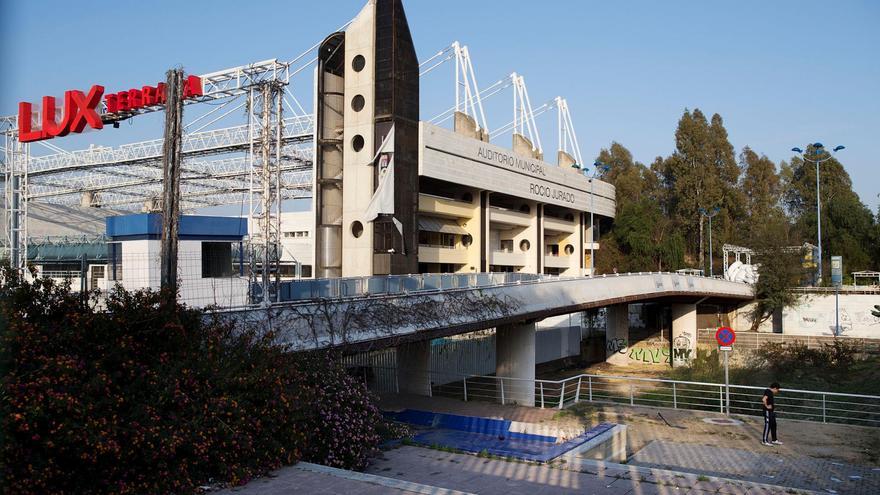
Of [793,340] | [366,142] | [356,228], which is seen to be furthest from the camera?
[793,340]

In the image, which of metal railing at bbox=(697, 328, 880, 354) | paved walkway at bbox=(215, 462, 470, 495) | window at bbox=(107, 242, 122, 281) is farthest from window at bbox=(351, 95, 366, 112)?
paved walkway at bbox=(215, 462, 470, 495)

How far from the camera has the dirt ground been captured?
14930 millimetres

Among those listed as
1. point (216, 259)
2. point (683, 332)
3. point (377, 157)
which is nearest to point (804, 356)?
point (683, 332)

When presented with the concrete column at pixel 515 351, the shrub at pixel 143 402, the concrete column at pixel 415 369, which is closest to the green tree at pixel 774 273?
the concrete column at pixel 515 351

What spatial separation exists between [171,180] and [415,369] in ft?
45.0

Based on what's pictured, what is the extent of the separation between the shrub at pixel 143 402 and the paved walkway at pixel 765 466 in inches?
269

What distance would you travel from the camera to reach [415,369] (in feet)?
76.7

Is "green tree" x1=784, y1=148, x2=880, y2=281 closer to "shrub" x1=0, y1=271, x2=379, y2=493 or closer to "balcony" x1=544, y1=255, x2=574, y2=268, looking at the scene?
"balcony" x1=544, y1=255, x2=574, y2=268

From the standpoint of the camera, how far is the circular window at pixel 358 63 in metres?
38.0

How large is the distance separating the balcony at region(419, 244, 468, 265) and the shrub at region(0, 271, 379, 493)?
105 feet

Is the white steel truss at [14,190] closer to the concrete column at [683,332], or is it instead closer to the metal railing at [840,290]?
the concrete column at [683,332]

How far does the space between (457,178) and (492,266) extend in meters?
13.9

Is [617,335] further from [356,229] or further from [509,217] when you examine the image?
[356,229]

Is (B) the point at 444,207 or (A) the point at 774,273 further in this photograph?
(A) the point at 774,273
